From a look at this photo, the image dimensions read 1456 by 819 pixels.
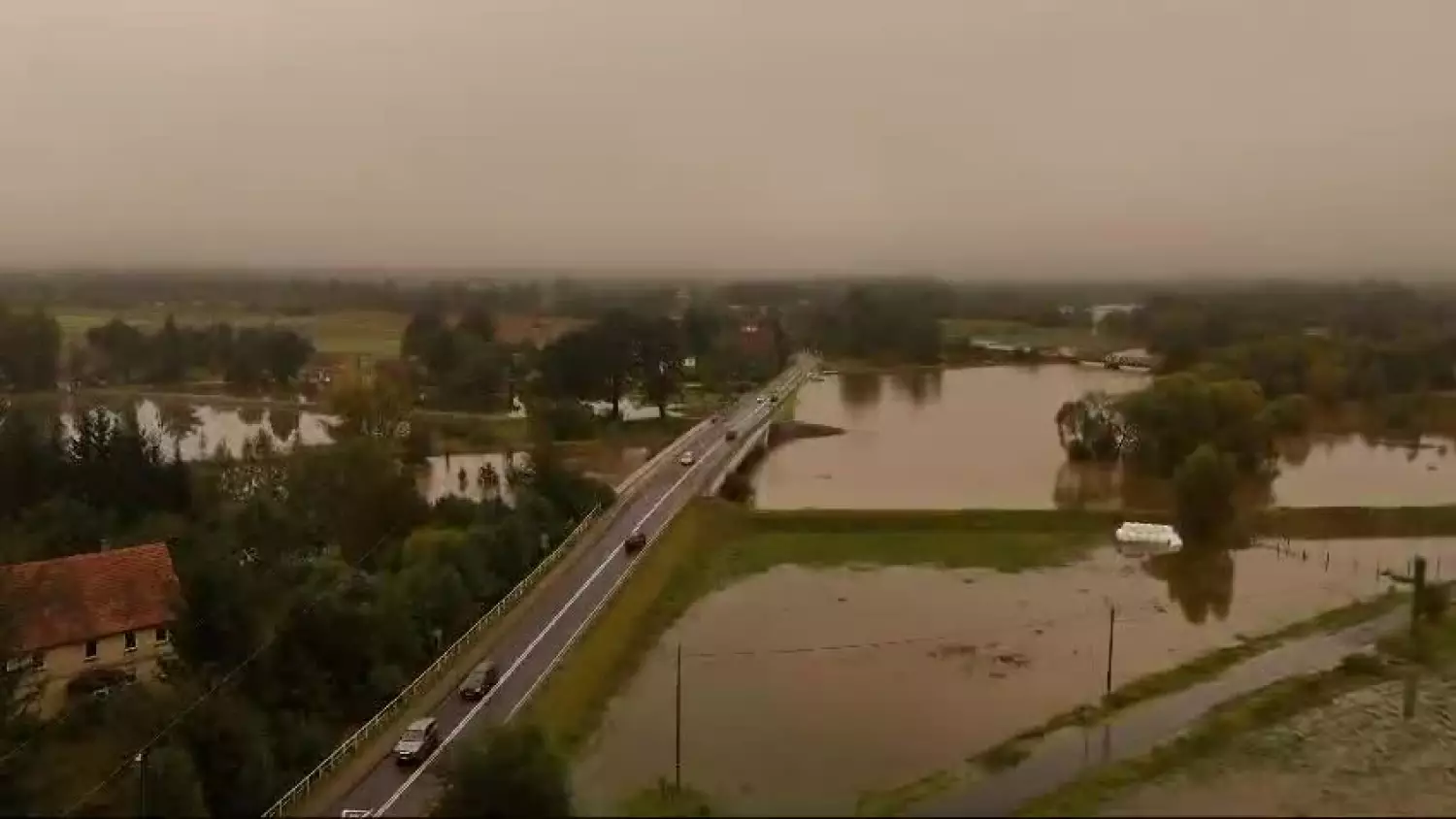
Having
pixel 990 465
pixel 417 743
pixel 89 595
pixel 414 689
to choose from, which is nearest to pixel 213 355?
pixel 990 465

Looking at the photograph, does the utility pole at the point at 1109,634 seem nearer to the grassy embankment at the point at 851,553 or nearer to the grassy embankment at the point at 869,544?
the grassy embankment at the point at 851,553

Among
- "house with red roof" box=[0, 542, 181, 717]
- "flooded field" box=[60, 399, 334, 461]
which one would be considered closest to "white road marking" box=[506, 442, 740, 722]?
"house with red roof" box=[0, 542, 181, 717]

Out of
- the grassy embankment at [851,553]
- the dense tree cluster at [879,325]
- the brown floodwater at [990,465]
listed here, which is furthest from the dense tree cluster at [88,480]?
the dense tree cluster at [879,325]

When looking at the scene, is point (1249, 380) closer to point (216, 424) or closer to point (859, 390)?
point (859, 390)

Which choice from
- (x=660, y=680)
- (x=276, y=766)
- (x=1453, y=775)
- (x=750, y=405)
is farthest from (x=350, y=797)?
(x=750, y=405)

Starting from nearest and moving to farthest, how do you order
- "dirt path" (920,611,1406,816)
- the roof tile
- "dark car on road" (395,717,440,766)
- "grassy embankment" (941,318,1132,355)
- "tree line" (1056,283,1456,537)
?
"dirt path" (920,611,1406,816), "dark car on road" (395,717,440,766), the roof tile, "tree line" (1056,283,1456,537), "grassy embankment" (941,318,1132,355)

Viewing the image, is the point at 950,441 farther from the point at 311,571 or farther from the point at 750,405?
the point at 311,571

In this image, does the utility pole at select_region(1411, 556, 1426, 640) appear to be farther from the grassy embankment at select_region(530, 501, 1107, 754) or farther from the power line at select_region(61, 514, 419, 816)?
the power line at select_region(61, 514, 419, 816)

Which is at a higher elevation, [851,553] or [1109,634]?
[1109,634]
